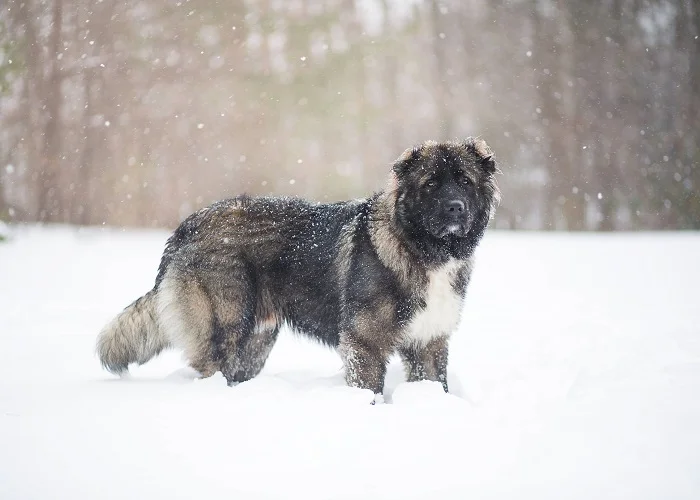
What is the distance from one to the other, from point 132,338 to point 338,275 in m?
1.57

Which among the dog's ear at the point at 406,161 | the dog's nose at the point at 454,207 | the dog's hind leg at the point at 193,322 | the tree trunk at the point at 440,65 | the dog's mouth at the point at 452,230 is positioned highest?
the tree trunk at the point at 440,65

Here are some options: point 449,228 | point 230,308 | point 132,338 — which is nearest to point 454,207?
point 449,228

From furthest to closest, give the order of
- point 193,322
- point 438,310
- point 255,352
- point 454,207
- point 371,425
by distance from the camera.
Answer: point 255,352 → point 193,322 → point 438,310 → point 454,207 → point 371,425

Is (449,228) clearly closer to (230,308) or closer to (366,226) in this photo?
(366,226)

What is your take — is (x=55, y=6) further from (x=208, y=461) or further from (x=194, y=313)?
(x=208, y=461)

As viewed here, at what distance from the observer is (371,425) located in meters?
3.20

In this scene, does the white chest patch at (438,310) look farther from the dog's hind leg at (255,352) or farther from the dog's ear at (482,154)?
the dog's hind leg at (255,352)

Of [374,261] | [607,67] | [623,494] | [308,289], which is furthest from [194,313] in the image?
[607,67]

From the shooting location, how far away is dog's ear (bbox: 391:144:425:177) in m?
4.39

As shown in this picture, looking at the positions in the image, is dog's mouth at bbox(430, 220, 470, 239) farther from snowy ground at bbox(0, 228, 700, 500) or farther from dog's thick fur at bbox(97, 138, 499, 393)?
snowy ground at bbox(0, 228, 700, 500)

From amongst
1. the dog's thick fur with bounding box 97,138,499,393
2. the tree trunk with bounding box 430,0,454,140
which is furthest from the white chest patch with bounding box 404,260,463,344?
the tree trunk with bounding box 430,0,454,140

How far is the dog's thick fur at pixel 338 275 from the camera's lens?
4.11 meters

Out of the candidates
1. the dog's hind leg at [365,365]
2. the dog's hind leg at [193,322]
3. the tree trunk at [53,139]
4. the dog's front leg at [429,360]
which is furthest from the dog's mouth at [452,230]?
the tree trunk at [53,139]

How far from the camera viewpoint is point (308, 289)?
14.6ft
